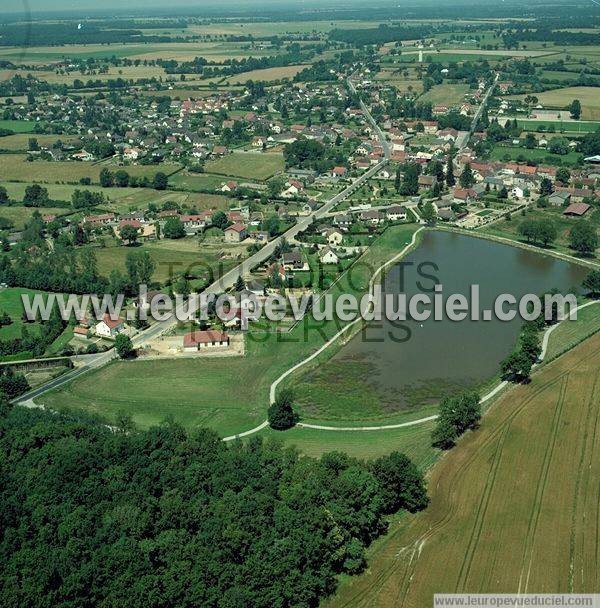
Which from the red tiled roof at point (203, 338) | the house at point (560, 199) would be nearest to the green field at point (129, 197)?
the red tiled roof at point (203, 338)

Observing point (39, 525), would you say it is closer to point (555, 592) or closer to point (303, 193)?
point (555, 592)

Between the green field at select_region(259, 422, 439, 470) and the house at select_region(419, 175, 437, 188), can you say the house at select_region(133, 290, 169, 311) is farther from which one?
the house at select_region(419, 175, 437, 188)

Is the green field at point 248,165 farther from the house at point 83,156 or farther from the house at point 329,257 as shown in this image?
the house at point 329,257

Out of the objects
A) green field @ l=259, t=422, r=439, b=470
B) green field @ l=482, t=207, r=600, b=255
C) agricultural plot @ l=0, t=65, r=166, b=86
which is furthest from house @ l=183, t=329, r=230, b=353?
agricultural plot @ l=0, t=65, r=166, b=86

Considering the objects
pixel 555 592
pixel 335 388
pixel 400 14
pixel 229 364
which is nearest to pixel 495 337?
pixel 335 388

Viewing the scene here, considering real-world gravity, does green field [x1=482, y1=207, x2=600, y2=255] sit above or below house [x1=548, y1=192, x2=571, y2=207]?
below

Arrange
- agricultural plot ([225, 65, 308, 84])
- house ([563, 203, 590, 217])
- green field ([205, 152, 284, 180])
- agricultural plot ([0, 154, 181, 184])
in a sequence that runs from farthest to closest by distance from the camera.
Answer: agricultural plot ([225, 65, 308, 84]) < agricultural plot ([0, 154, 181, 184]) < green field ([205, 152, 284, 180]) < house ([563, 203, 590, 217])
